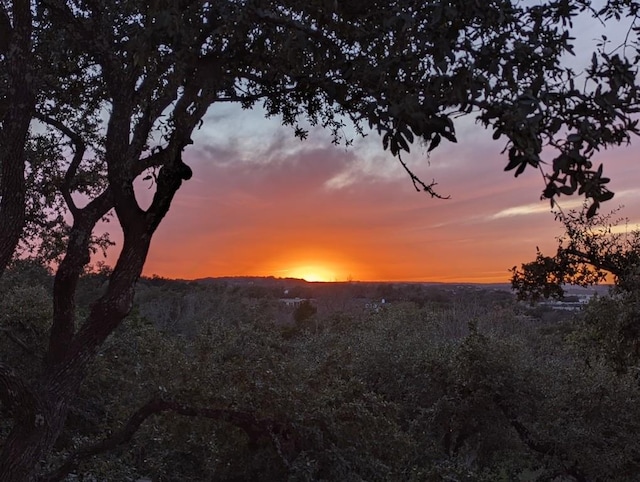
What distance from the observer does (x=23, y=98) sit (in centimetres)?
529

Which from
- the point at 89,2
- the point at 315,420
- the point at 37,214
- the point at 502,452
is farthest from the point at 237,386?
the point at 502,452

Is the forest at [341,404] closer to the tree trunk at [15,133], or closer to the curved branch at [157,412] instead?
the curved branch at [157,412]

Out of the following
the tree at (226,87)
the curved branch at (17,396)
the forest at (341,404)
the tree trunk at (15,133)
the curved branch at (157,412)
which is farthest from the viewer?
the forest at (341,404)

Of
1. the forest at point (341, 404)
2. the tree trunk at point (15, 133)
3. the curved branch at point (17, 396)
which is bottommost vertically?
the forest at point (341, 404)

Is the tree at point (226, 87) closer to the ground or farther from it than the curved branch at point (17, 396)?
farther from it

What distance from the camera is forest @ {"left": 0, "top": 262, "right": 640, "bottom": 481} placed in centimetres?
777

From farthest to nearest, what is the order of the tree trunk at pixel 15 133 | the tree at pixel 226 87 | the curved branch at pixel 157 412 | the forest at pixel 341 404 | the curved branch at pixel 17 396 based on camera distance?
the forest at pixel 341 404 → the curved branch at pixel 157 412 → the curved branch at pixel 17 396 → the tree trunk at pixel 15 133 → the tree at pixel 226 87

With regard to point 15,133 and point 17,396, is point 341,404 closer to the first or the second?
point 17,396

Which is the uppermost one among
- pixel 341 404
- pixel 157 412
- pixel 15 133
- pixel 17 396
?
pixel 15 133

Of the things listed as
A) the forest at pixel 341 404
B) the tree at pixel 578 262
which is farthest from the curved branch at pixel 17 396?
the tree at pixel 578 262

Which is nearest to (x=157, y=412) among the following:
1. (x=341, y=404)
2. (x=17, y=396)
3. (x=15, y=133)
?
(x=17, y=396)

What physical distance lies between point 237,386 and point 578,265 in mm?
6650

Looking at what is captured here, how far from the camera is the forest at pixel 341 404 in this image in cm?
777

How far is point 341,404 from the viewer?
864 centimetres
